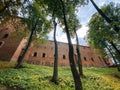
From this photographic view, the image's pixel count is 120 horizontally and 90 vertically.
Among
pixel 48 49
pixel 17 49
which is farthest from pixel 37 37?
pixel 48 49

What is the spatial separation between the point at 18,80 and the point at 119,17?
48.5ft

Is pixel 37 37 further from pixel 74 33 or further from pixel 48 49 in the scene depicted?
pixel 48 49

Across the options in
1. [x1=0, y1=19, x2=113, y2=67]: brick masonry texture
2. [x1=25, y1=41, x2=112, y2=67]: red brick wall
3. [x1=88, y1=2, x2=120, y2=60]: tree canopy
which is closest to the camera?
[x1=88, y1=2, x2=120, y2=60]: tree canopy

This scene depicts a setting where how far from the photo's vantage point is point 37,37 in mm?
28391

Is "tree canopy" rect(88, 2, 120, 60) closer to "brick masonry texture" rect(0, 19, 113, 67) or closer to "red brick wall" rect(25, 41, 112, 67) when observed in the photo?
"brick masonry texture" rect(0, 19, 113, 67)

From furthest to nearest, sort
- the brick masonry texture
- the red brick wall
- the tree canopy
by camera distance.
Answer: the red brick wall < the brick masonry texture < the tree canopy

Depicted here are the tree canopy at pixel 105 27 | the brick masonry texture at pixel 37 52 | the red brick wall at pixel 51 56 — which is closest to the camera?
the tree canopy at pixel 105 27

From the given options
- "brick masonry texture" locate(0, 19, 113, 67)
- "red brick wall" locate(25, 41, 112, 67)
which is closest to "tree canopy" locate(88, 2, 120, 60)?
"brick masonry texture" locate(0, 19, 113, 67)

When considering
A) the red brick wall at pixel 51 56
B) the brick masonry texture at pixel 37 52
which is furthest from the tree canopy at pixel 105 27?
the red brick wall at pixel 51 56

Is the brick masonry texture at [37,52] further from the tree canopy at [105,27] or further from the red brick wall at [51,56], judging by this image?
the tree canopy at [105,27]

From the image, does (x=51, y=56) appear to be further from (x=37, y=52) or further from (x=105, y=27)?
(x=105, y=27)

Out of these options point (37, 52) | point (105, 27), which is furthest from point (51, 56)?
point (105, 27)

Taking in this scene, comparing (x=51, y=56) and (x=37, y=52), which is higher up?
(x=37, y=52)

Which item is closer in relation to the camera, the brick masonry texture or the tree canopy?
the tree canopy
